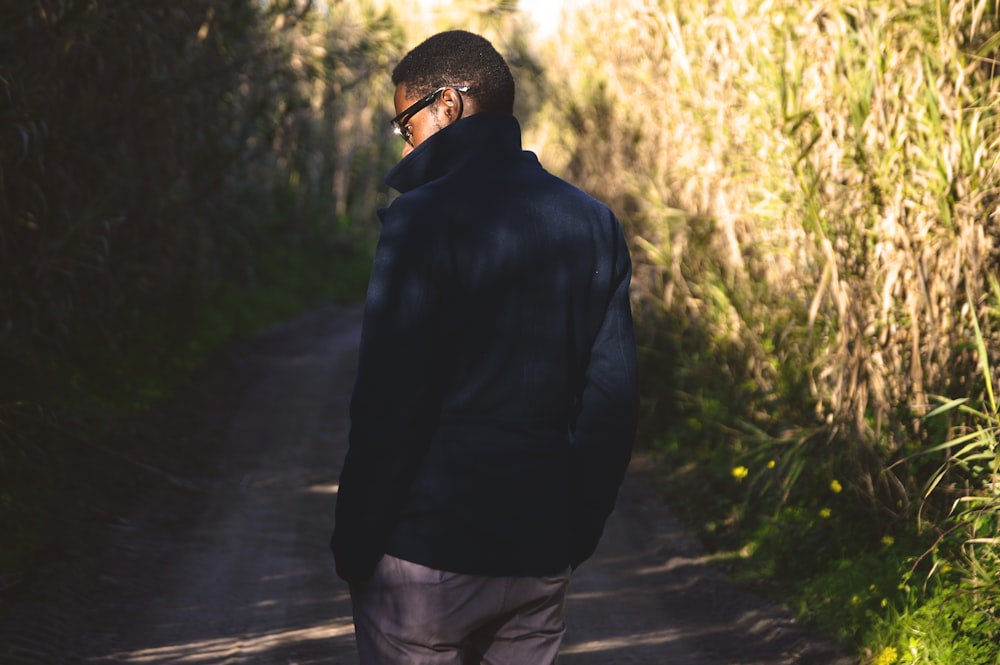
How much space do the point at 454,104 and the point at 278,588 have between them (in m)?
4.53

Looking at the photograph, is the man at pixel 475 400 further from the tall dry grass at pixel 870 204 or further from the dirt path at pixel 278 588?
the tall dry grass at pixel 870 204

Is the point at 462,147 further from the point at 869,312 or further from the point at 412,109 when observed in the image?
the point at 869,312

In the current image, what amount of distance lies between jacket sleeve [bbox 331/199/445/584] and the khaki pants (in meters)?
0.10

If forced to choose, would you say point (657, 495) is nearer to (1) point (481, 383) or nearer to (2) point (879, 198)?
(2) point (879, 198)

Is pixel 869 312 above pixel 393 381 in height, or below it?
below

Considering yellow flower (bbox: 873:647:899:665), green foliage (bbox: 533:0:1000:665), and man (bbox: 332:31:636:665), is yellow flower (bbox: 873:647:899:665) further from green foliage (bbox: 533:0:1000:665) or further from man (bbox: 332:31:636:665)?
man (bbox: 332:31:636:665)

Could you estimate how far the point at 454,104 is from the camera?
2467mm

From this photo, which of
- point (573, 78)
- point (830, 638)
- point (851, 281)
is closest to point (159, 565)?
point (830, 638)

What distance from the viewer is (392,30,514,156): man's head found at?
97.0 inches

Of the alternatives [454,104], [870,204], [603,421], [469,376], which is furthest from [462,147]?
[870,204]

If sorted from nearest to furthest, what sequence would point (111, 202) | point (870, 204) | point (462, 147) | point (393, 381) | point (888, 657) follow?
1. point (393, 381)
2. point (462, 147)
3. point (888, 657)
4. point (870, 204)
5. point (111, 202)

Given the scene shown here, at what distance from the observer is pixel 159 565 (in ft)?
22.5

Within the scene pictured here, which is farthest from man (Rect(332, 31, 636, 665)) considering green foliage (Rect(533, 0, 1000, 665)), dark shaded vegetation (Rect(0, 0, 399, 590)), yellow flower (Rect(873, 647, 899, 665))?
dark shaded vegetation (Rect(0, 0, 399, 590))

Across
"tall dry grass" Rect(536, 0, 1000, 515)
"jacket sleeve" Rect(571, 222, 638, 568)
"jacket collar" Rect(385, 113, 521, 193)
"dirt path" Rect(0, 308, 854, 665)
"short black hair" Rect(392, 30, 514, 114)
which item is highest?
"short black hair" Rect(392, 30, 514, 114)
